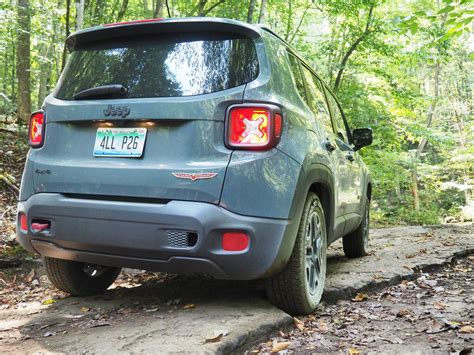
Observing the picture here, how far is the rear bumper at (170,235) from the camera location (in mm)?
2527

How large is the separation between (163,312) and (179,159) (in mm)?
1062

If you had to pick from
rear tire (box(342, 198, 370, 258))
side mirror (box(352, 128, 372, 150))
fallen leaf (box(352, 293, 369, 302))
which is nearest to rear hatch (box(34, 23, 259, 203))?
fallen leaf (box(352, 293, 369, 302))

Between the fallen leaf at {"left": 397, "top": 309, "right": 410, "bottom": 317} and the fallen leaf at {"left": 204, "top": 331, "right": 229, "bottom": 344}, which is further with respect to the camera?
the fallen leaf at {"left": 397, "top": 309, "right": 410, "bottom": 317}

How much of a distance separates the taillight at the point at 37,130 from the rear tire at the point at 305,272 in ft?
5.78

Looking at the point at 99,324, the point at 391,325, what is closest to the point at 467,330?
the point at 391,325

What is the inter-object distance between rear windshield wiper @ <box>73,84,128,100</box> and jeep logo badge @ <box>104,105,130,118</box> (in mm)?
99

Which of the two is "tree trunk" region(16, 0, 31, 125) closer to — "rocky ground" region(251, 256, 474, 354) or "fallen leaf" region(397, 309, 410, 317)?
"rocky ground" region(251, 256, 474, 354)

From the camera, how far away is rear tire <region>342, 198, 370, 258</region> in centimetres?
540

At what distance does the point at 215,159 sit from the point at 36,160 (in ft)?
4.07

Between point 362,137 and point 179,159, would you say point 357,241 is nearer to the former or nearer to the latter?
point 362,137

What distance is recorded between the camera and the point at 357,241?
543 centimetres

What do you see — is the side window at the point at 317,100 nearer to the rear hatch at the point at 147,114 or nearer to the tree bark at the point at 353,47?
the rear hatch at the point at 147,114

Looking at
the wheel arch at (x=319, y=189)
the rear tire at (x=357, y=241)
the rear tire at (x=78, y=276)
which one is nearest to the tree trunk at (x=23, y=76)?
the rear tire at (x=78, y=276)

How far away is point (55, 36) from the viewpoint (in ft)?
43.6
